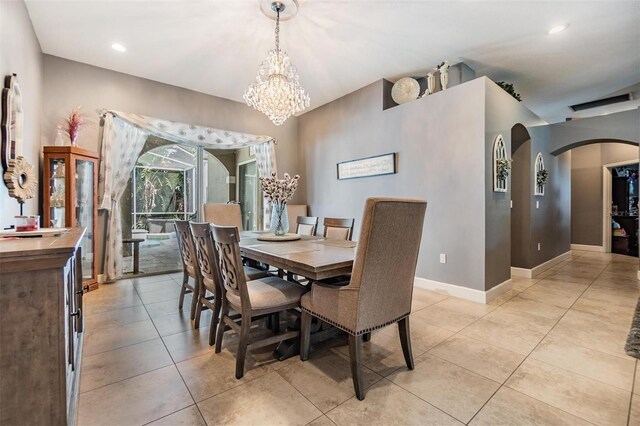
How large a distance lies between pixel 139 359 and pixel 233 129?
3.94m

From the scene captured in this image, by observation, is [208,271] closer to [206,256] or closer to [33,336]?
[206,256]

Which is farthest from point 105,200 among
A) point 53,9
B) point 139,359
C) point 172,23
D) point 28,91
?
point 139,359

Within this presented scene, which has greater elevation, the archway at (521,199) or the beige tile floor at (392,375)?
the archway at (521,199)

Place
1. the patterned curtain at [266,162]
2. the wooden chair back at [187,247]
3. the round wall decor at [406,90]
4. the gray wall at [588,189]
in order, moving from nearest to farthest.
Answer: the wooden chair back at [187,247] → the round wall decor at [406,90] → the patterned curtain at [266,162] → the gray wall at [588,189]

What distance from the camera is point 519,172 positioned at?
14.4ft

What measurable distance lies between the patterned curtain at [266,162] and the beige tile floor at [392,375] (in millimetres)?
2650

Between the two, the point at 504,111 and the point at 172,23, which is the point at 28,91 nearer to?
the point at 172,23

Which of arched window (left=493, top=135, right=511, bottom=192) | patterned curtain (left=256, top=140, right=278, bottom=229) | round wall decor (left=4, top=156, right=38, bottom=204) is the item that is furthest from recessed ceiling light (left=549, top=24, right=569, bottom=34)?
round wall decor (left=4, top=156, right=38, bottom=204)

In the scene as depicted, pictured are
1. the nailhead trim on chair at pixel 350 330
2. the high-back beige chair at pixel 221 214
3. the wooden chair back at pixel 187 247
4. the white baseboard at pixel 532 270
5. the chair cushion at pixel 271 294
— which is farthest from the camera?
the white baseboard at pixel 532 270

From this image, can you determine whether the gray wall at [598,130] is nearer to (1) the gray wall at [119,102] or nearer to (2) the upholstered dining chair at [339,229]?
(2) the upholstered dining chair at [339,229]

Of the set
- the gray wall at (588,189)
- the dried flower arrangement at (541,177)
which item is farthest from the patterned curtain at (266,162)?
the gray wall at (588,189)

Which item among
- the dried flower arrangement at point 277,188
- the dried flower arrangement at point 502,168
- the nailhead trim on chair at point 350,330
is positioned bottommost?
the nailhead trim on chair at point 350,330

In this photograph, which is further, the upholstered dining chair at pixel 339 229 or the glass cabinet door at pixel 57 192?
the glass cabinet door at pixel 57 192

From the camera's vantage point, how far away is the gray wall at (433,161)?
3244mm
